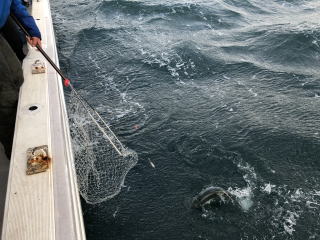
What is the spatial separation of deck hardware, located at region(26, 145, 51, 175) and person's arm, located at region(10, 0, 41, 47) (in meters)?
2.43

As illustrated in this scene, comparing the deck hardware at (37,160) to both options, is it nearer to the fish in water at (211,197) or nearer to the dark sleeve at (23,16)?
the dark sleeve at (23,16)

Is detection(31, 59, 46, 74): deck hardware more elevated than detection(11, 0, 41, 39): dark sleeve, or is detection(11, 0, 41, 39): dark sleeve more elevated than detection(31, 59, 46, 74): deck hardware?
detection(11, 0, 41, 39): dark sleeve

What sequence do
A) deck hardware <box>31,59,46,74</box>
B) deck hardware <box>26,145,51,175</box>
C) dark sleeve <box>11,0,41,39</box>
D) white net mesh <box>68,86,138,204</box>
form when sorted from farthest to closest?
white net mesh <box>68,86,138,204</box> < deck hardware <box>31,59,46,74</box> < dark sleeve <box>11,0,41,39</box> < deck hardware <box>26,145,51,175</box>

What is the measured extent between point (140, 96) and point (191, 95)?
5.35 ft

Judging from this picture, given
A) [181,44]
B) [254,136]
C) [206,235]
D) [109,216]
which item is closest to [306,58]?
[181,44]

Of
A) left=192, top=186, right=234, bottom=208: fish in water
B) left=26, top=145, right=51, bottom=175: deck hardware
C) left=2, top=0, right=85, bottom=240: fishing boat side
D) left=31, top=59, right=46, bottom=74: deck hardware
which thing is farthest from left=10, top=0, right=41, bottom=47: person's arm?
left=192, top=186, right=234, bottom=208: fish in water

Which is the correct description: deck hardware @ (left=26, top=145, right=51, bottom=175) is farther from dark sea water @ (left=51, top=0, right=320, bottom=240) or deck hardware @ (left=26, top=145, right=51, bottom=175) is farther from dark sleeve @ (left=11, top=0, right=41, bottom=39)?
dark sleeve @ (left=11, top=0, right=41, bottom=39)

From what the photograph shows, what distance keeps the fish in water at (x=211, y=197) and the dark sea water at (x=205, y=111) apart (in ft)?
0.47

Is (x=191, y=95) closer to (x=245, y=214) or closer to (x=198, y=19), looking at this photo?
(x=245, y=214)

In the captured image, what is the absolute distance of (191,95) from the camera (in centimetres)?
933

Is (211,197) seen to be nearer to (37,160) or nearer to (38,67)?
(37,160)

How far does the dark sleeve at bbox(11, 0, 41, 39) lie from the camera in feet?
16.0

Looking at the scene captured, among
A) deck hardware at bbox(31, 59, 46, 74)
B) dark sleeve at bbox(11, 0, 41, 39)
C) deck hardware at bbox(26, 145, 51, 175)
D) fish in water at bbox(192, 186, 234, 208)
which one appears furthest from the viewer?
fish in water at bbox(192, 186, 234, 208)

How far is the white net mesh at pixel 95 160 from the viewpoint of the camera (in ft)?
18.3
